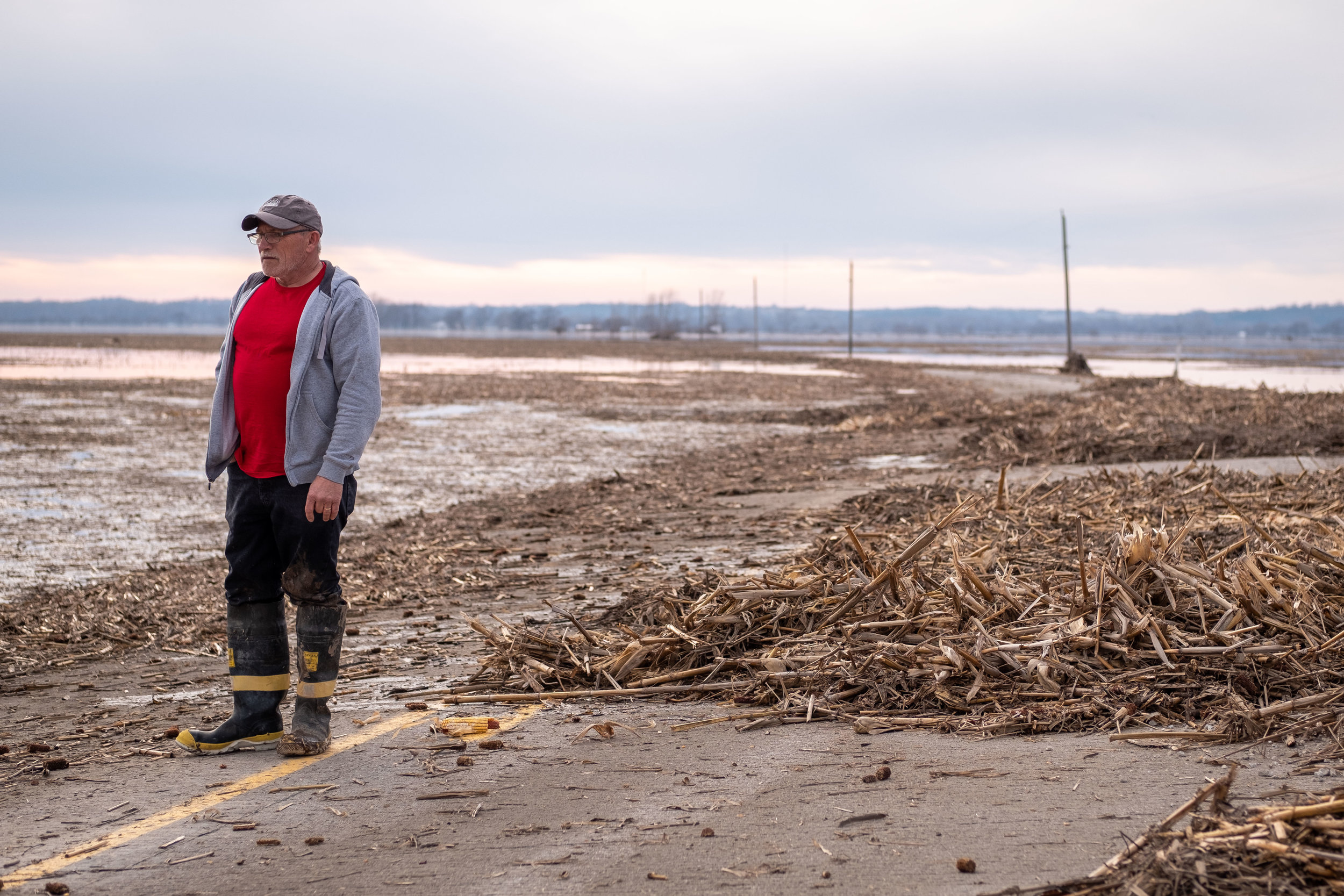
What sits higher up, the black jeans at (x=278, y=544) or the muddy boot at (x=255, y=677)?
the black jeans at (x=278, y=544)

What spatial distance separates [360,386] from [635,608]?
7.58 feet

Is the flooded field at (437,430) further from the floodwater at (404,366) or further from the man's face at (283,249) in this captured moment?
the man's face at (283,249)

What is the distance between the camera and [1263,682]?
4266mm

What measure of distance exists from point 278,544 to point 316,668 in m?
0.52

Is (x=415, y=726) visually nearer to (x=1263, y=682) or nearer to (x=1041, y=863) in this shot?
(x=1041, y=863)

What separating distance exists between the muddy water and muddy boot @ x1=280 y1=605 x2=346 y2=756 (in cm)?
484

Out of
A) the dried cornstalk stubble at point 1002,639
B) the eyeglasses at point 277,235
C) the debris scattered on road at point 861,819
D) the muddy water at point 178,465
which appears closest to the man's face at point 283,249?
the eyeglasses at point 277,235

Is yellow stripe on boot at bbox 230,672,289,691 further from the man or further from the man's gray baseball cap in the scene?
the man's gray baseball cap

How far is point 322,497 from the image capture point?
425 centimetres

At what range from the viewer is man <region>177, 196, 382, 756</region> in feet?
14.1

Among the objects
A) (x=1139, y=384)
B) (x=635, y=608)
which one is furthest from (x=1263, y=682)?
(x=1139, y=384)

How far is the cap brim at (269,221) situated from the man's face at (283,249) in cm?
3

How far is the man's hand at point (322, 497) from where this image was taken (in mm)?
4242

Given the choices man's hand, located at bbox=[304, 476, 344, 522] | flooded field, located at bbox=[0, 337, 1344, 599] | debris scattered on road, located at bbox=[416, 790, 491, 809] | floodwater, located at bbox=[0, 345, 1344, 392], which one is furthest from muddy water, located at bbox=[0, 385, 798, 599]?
floodwater, located at bbox=[0, 345, 1344, 392]
